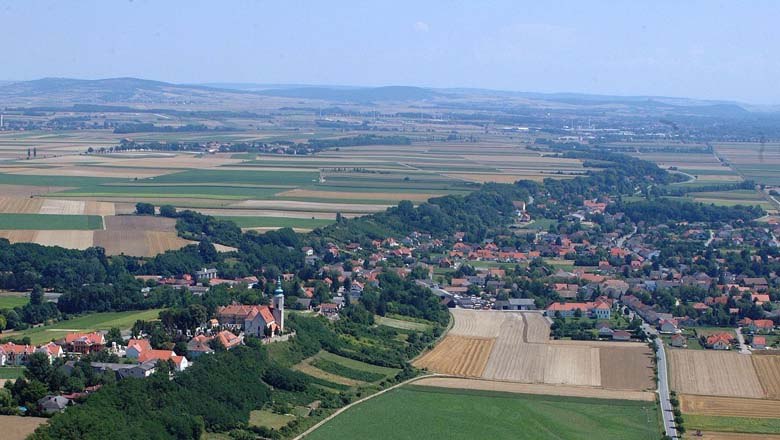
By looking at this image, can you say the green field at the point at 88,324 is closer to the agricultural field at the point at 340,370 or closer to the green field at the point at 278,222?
the agricultural field at the point at 340,370

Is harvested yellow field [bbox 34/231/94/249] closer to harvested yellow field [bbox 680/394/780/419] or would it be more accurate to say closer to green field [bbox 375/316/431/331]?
green field [bbox 375/316/431/331]

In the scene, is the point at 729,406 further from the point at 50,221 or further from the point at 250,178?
the point at 250,178

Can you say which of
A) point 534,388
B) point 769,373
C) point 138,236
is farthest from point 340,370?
point 138,236

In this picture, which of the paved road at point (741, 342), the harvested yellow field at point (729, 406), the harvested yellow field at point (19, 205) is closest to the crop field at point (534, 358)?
the harvested yellow field at point (729, 406)

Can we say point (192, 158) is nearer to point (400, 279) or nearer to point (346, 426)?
point (400, 279)

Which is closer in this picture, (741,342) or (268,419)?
(268,419)

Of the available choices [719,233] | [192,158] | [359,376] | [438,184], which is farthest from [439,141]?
[359,376]
